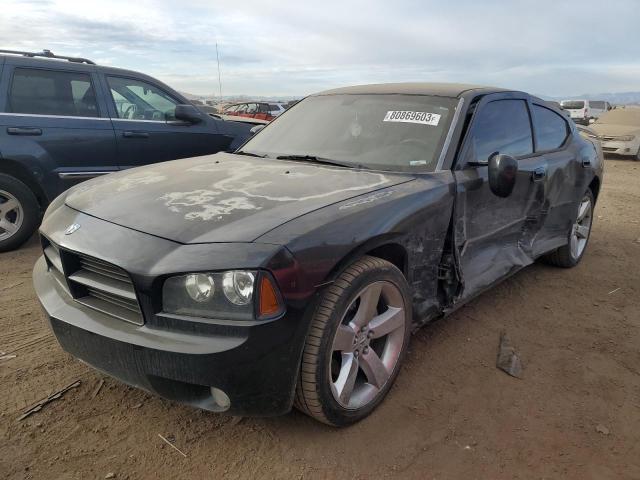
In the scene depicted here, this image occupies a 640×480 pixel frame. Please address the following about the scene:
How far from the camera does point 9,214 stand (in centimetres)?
474

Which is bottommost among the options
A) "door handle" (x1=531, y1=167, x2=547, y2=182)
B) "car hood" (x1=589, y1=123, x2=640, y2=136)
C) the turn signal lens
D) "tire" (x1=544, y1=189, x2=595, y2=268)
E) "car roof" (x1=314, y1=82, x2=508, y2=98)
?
"tire" (x1=544, y1=189, x2=595, y2=268)

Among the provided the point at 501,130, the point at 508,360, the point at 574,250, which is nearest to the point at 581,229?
the point at 574,250

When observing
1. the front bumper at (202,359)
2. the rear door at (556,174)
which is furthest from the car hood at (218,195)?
the rear door at (556,174)

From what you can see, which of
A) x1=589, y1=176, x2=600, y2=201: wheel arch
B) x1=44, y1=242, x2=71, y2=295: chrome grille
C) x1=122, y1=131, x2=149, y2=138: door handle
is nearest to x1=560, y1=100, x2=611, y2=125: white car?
x1=589, y1=176, x2=600, y2=201: wheel arch

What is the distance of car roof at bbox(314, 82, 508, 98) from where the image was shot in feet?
11.0

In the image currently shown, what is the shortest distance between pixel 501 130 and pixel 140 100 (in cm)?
382

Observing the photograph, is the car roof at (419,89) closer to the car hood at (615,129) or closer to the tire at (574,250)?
the tire at (574,250)

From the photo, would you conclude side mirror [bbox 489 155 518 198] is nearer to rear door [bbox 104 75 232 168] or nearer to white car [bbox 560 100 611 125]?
rear door [bbox 104 75 232 168]

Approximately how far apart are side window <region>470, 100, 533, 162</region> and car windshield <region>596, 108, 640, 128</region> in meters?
13.1

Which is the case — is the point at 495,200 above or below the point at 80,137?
below

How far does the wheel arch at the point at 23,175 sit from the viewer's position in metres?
4.68

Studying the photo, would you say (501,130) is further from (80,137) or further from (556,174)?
(80,137)

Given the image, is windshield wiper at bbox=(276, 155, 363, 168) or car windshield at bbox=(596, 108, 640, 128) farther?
car windshield at bbox=(596, 108, 640, 128)

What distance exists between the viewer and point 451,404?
261cm
